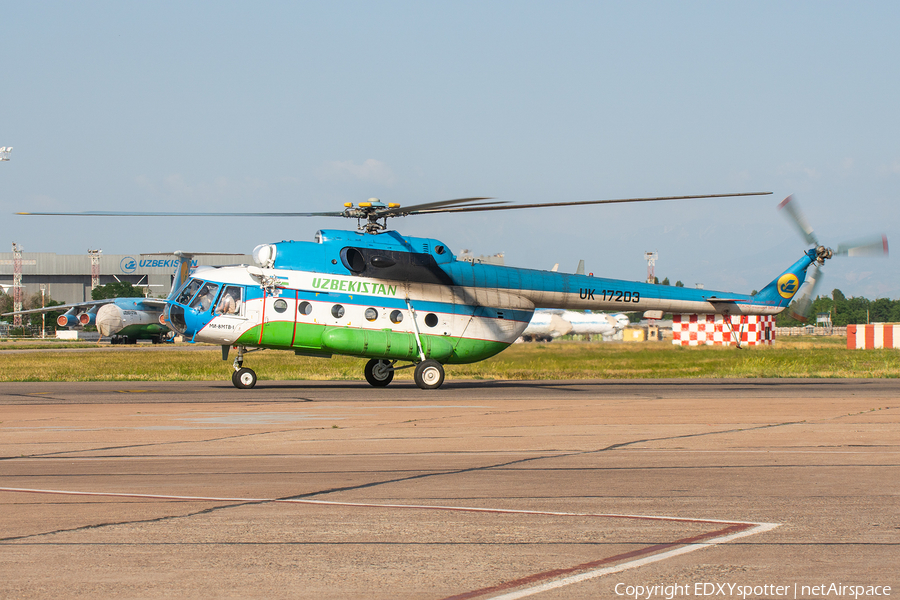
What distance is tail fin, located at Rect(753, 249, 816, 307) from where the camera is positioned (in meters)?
27.8

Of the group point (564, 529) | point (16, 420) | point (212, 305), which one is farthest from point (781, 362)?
point (564, 529)

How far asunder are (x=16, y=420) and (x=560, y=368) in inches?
826

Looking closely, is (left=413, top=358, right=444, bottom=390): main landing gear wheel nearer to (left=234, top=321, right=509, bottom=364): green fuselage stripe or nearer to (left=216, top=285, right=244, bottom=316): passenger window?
(left=234, top=321, right=509, bottom=364): green fuselage stripe

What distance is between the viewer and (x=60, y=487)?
8406 mm

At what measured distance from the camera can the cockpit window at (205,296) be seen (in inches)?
890

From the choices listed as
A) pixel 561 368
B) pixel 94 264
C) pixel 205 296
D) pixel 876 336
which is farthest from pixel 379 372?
pixel 94 264

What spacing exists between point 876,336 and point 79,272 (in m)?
136

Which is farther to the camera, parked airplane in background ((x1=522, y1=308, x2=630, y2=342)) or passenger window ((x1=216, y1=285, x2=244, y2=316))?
parked airplane in background ((x1=522, y1=308, x2=630, y2=342))

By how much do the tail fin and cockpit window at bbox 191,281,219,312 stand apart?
1686cm

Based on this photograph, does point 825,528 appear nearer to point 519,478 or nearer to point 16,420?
point 519,478

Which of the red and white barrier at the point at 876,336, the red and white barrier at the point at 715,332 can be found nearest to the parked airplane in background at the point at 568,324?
the red and white barrier at the point at 715,332

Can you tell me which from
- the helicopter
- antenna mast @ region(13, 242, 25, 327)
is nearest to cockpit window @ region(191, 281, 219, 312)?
the helicopter

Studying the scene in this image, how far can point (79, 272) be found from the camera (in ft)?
508

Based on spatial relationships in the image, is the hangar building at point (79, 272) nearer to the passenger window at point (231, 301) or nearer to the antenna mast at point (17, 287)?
the antenna mast at point (17, 287)
